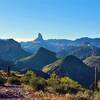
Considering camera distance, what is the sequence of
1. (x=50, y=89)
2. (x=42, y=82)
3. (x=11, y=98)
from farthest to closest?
(x=42, y=82) → (x=50, y=89) → (x=11, y=98)

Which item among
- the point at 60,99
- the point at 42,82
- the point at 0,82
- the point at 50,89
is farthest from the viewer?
the point at 0,82

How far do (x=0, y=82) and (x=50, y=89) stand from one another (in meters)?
9.57

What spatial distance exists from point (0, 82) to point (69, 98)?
1784 cm

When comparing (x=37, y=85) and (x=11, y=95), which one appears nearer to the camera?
(x=11, y=95)

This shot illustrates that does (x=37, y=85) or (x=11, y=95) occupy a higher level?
(x=11, y=95)

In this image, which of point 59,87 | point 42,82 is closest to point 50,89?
point 59,87

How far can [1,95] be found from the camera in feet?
91.4

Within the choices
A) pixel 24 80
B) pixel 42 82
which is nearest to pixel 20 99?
pixel 42 82

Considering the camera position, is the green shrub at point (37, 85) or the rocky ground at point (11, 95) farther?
the green shrub at point (37, 85)

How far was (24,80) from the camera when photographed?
1891 inches

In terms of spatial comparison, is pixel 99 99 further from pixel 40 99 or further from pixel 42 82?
pixel 42 82

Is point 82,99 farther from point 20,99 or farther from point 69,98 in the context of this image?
point 20,99

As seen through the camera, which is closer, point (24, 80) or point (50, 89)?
point (50, 89)

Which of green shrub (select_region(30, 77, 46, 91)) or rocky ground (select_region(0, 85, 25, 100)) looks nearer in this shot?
rocky ground (select_region(0, 85, 25, 100))
